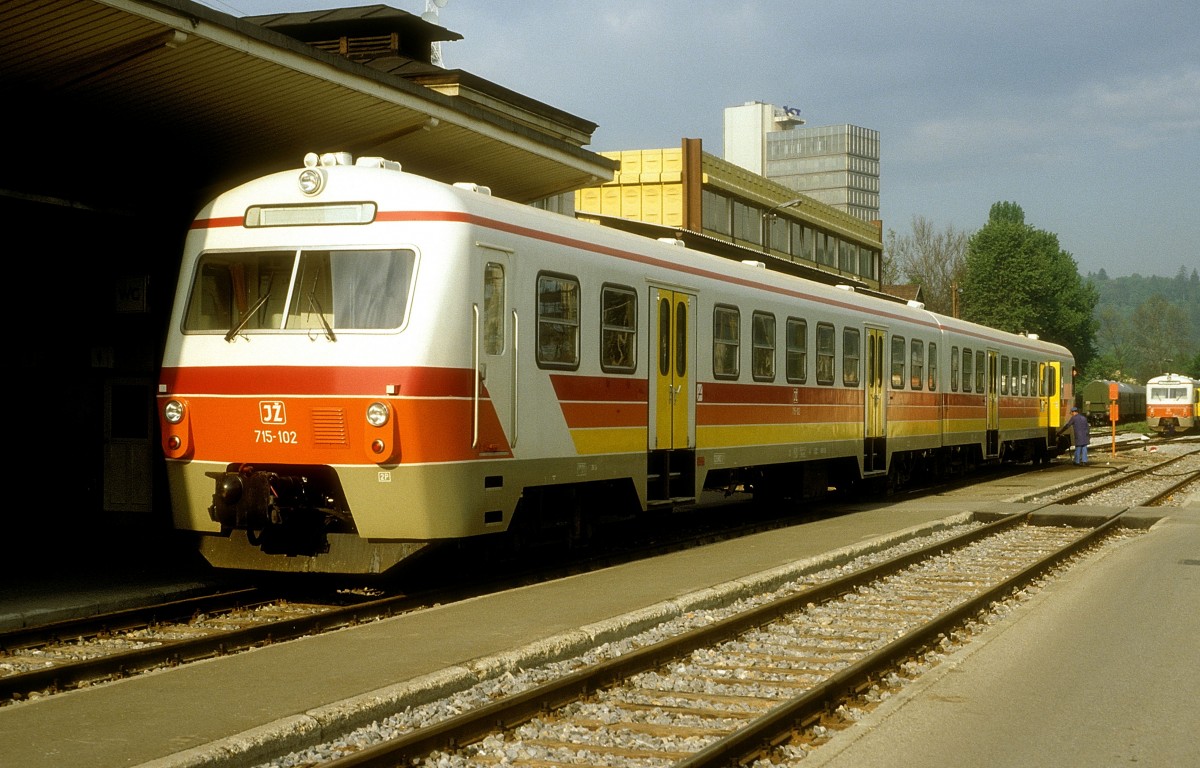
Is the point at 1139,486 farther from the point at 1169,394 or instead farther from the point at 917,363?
the point at 1169,394

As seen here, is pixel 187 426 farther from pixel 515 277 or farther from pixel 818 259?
pixel 818 259

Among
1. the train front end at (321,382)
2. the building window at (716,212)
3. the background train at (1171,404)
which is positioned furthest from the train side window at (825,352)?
the background train at (1171,404)

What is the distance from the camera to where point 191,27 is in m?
9.88

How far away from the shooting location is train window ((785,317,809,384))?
16562mm

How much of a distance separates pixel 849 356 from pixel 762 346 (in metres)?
3.31

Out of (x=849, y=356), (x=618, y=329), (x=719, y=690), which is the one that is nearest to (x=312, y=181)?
(x=618, y=329)

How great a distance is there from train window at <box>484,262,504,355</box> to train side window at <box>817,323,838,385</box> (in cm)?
790

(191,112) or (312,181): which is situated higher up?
(191,112)

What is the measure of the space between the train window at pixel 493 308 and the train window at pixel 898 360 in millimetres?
11422

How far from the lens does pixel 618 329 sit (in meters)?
12.4

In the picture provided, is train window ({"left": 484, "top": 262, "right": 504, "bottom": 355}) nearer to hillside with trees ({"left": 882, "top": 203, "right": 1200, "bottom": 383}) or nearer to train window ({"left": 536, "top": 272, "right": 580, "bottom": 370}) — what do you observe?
train window ({"left": 536, "top": 272, "right": 580, "bottom": 370})

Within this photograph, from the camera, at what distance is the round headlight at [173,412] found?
10.3 m

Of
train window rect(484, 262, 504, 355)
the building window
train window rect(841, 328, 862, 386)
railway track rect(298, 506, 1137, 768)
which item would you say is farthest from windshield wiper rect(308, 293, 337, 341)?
the building window

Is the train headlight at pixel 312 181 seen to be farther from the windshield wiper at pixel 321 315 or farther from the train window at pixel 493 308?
the train window at pixel 493 308
